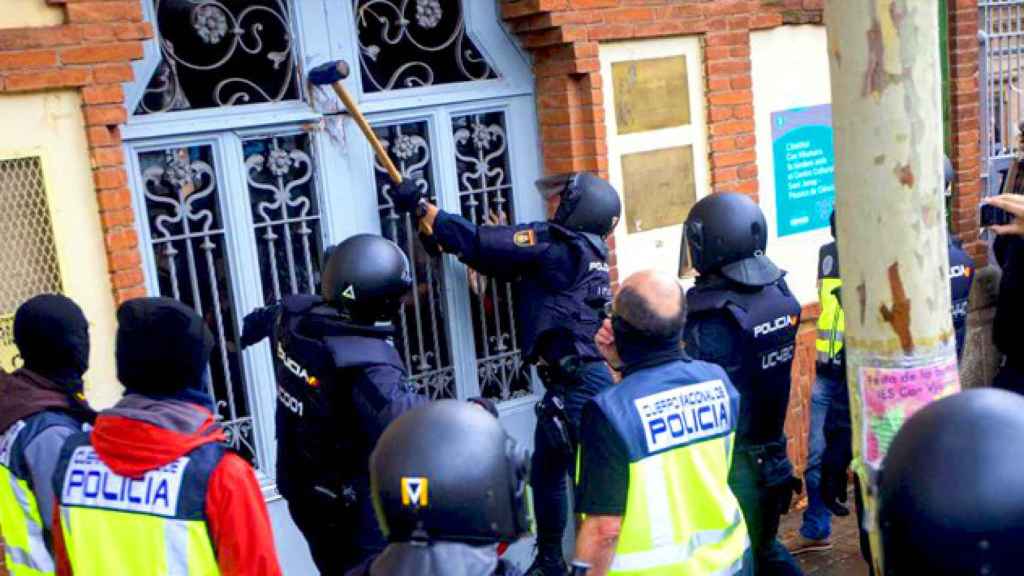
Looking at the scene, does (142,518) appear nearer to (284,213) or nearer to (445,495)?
(445,495)

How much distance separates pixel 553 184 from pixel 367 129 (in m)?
0.98

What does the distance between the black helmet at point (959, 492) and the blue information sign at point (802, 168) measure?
4.47 m

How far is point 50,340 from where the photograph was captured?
3.34 m

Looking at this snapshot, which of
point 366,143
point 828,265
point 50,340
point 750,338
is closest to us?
point 50,340

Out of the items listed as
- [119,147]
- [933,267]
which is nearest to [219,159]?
[119,147]

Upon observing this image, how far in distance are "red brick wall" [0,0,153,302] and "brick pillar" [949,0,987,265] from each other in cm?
534

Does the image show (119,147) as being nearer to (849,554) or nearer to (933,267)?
(933,267)

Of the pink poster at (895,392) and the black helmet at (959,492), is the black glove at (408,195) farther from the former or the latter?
the black helmet at (959,492)

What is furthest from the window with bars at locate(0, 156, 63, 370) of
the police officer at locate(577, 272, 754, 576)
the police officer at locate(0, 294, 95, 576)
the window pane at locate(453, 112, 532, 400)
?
the police officer at locate(577, 272, 754, 576)

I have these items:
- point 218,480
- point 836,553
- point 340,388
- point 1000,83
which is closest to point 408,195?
point 340,388

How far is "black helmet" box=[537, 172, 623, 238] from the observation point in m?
5.09

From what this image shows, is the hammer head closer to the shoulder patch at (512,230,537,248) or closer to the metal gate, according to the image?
the shoulder patch at (512,230,537,248)

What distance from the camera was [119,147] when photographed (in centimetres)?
421

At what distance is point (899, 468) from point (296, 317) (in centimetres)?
256
